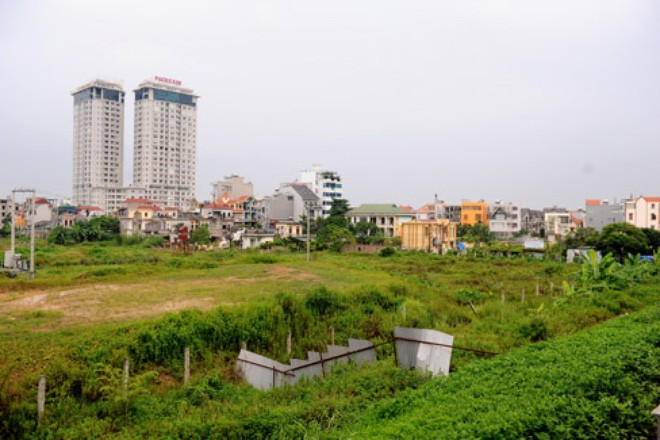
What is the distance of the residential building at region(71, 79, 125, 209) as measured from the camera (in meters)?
118

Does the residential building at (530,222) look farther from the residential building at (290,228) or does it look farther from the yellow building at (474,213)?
the residential building at (290,228)

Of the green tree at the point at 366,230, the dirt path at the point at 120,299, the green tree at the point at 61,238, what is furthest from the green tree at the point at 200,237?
the dirt path at the point at 120,299

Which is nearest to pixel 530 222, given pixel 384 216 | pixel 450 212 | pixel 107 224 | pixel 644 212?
pixel 450 212

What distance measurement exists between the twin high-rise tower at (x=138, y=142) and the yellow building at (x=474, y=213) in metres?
64.0

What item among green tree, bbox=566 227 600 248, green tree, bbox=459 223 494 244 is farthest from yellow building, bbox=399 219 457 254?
green tree, bbox=566 227 600 248

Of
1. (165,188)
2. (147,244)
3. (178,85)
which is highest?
(178,85)

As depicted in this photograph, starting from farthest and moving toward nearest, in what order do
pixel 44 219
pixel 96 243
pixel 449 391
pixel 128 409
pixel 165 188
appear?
pixel 165 188, pixel 44 219, pixel 96 243, pixel 128 409, pixel 449 391

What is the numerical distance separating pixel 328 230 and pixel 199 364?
43.8m

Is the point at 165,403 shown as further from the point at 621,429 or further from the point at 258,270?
the point at 258,270

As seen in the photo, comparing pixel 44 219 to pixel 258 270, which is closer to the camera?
pixel 258 270

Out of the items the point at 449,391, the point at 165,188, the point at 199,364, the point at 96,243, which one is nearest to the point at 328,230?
the point at 96,243

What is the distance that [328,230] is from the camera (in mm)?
55250

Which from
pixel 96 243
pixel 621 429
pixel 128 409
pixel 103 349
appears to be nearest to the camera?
pixel 621 429

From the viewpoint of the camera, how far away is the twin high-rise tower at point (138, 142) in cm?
11662
